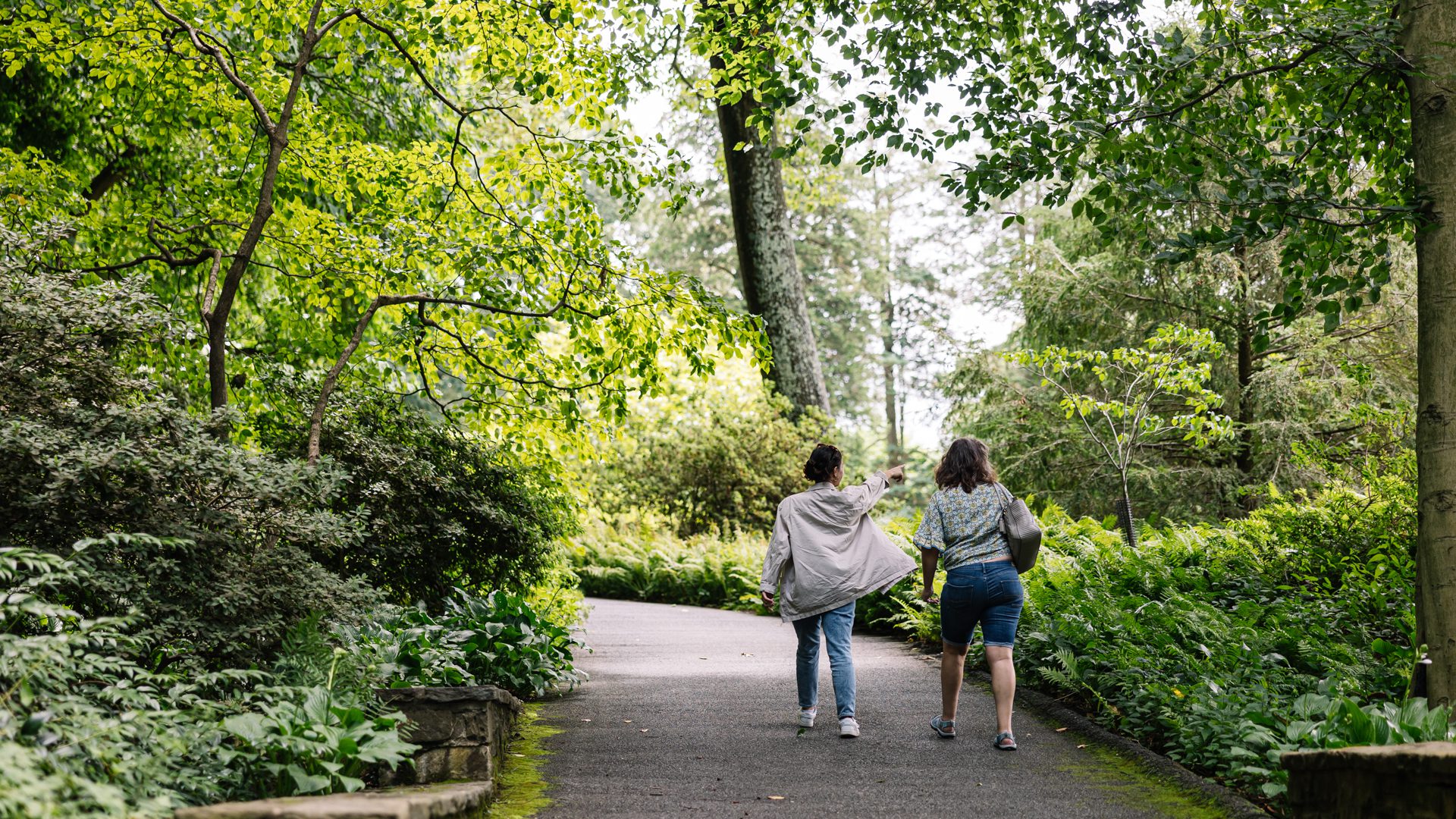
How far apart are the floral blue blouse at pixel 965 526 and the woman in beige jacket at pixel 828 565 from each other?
0.34 meters

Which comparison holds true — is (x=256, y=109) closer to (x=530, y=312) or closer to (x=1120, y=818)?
(x=530, y=312)

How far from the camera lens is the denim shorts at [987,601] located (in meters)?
6.20

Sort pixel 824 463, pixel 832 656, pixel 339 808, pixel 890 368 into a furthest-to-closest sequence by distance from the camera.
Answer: pixel 890 368
pixel 824 463
pixel 832 656
pixel 339 808

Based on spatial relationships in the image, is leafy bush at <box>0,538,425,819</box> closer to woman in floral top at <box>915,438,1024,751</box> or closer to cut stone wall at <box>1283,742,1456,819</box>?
woman in floral top at <box>915,438,1024,751</box>

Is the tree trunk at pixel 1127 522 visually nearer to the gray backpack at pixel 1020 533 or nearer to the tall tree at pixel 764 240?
the gray backpack at pixel 1020 533

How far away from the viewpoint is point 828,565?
6750 millimetres

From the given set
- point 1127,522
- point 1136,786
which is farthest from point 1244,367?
point 1136,786

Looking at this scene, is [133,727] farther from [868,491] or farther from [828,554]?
[868,491]

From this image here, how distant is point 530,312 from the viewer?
884 cm

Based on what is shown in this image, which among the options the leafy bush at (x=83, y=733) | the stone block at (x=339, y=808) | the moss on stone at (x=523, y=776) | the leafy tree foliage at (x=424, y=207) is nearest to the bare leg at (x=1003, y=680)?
the moss on stone at (x=523, y=776)

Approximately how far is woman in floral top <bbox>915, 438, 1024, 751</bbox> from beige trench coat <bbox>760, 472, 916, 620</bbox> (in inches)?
15.7

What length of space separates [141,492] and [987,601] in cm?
431

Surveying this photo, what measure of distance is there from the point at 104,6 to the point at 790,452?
11.4 meters

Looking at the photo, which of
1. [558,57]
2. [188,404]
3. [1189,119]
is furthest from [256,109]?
[1189,119]
